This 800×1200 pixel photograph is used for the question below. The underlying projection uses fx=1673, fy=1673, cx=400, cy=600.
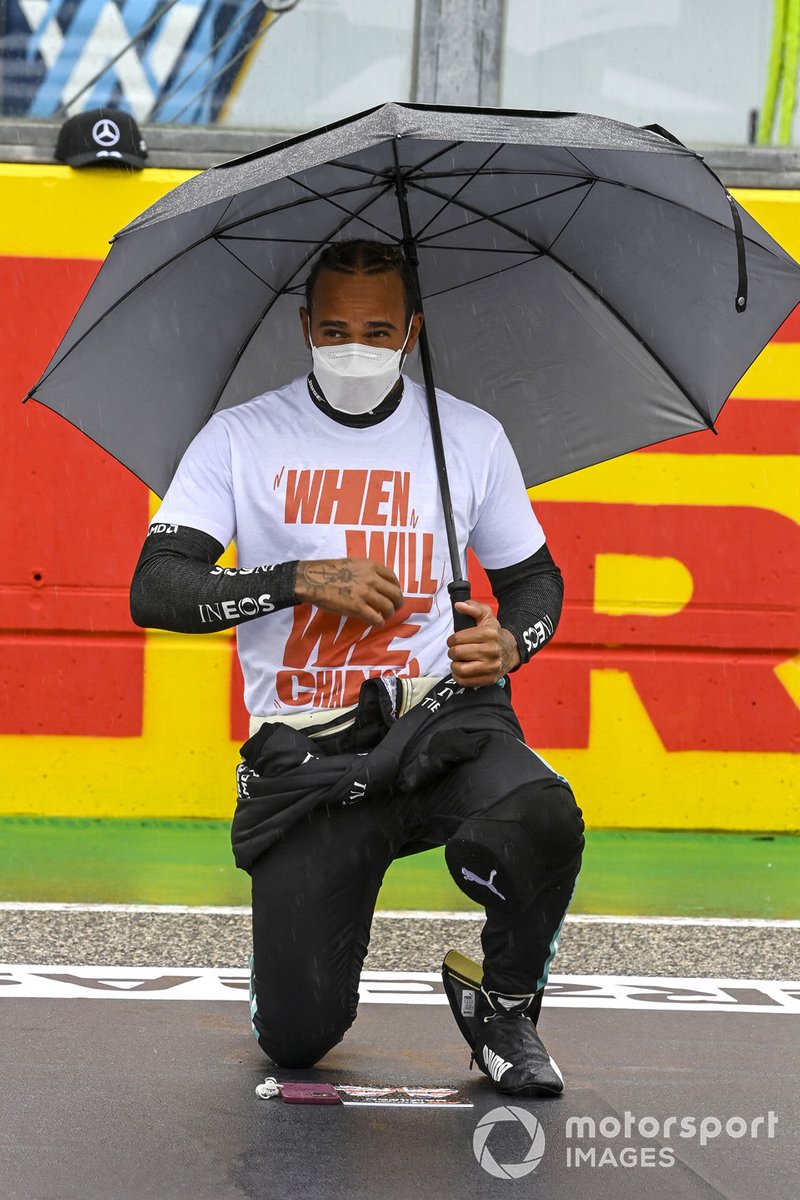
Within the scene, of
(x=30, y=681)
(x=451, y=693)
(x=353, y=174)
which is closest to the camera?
(x=451, y=693)

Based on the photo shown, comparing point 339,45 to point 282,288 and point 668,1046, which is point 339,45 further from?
point 668,1046

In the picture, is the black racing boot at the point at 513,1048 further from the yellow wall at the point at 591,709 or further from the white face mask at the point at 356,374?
the yellow wall at the point at 591,709

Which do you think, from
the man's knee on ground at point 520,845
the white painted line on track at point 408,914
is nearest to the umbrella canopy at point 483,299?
the man's knee on ground at point 520,845

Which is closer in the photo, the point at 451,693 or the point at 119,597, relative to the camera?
the point at 451,693

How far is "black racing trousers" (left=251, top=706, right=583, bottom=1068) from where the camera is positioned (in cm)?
341

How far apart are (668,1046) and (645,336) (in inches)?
67.6

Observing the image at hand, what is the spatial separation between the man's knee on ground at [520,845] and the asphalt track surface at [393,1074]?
456 millimetres

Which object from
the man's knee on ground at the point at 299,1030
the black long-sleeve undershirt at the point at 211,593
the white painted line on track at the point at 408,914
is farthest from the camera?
the white painted line on track at the point at 408,914

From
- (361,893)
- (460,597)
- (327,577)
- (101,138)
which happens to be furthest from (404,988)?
(101,138)

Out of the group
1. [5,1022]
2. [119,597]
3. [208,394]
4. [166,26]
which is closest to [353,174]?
[208,394]

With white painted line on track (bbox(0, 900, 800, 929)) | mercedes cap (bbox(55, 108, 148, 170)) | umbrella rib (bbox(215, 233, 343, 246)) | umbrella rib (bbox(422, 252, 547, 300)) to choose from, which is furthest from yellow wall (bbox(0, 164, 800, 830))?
umbrella rib (bbox(215, 233, 343, 246))

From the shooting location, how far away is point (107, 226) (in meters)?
7.57

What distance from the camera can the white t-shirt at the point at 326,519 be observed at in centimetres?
364

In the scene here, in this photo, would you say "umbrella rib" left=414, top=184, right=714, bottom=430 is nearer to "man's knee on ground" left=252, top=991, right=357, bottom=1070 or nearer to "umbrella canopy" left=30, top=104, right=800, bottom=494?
"umbrella canopy" left=30, top=104, right=800, bottom=494
